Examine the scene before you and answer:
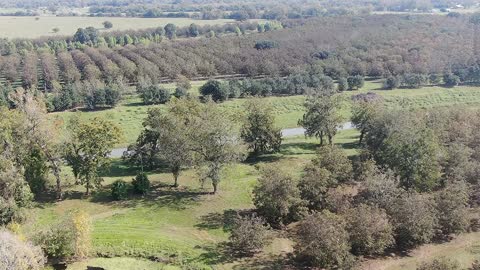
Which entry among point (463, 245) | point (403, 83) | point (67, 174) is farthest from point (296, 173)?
point (403, 83)

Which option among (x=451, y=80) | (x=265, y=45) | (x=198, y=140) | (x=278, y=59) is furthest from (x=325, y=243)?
(x=265, y=45)

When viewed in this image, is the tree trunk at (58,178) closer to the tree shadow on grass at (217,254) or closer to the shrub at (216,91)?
the tree shadow on grass at (217,254)

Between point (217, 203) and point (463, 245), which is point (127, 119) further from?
point (463, 245)

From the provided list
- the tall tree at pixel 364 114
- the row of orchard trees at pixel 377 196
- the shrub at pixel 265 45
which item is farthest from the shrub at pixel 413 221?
the shrub at pixel 265 45

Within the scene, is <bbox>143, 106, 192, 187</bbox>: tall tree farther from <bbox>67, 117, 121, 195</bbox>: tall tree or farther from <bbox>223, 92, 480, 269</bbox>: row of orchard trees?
<bbox>223, 92, 480, 269</bbox>: row of orchard trees

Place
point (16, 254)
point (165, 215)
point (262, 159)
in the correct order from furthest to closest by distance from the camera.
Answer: point (262, 159) < point (165, 215) < point (16, 254)

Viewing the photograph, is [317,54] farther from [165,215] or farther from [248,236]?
[248,236]
